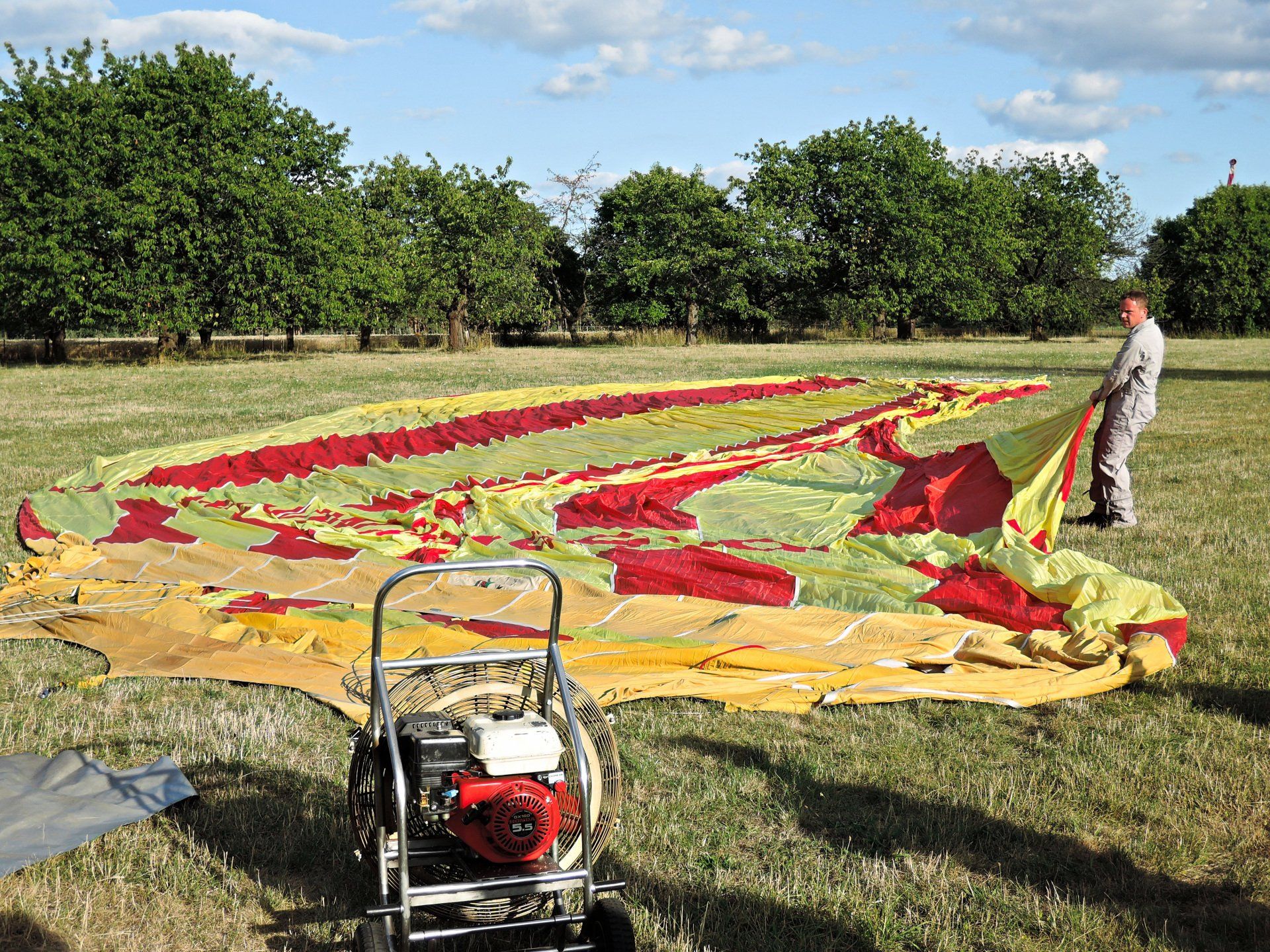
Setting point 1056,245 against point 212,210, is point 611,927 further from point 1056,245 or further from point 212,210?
point 1056,245

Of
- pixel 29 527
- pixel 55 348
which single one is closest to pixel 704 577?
pixel 29 527

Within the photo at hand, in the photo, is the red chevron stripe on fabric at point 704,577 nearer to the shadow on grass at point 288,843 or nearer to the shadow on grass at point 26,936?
the shadow on grass at point 288,843

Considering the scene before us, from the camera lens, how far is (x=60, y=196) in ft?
79.0

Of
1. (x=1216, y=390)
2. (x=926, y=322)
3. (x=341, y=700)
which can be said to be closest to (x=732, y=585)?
(x=341, y=700)

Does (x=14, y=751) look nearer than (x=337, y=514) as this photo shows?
Yes

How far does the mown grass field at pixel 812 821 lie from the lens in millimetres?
3082

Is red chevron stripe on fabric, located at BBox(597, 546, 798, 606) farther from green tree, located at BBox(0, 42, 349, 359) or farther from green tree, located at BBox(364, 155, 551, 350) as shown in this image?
green tree, located at BBox(364, 155, 551, 350)

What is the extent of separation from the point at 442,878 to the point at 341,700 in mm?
1901

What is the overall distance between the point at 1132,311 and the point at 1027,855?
604 centimetres

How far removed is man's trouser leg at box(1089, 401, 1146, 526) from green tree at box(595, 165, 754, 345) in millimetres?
30348

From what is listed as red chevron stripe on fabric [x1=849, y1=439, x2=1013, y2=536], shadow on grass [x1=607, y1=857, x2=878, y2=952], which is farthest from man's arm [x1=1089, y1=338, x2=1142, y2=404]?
shadow on grass [x1=607, y1=857, x2=878, y2=952]

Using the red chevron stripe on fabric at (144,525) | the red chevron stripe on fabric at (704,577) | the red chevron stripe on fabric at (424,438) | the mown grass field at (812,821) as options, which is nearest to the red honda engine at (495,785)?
the mown grass field at (812,821)

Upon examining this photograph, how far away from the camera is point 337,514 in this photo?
27.3 ft

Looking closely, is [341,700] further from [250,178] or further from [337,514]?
[250,178]
